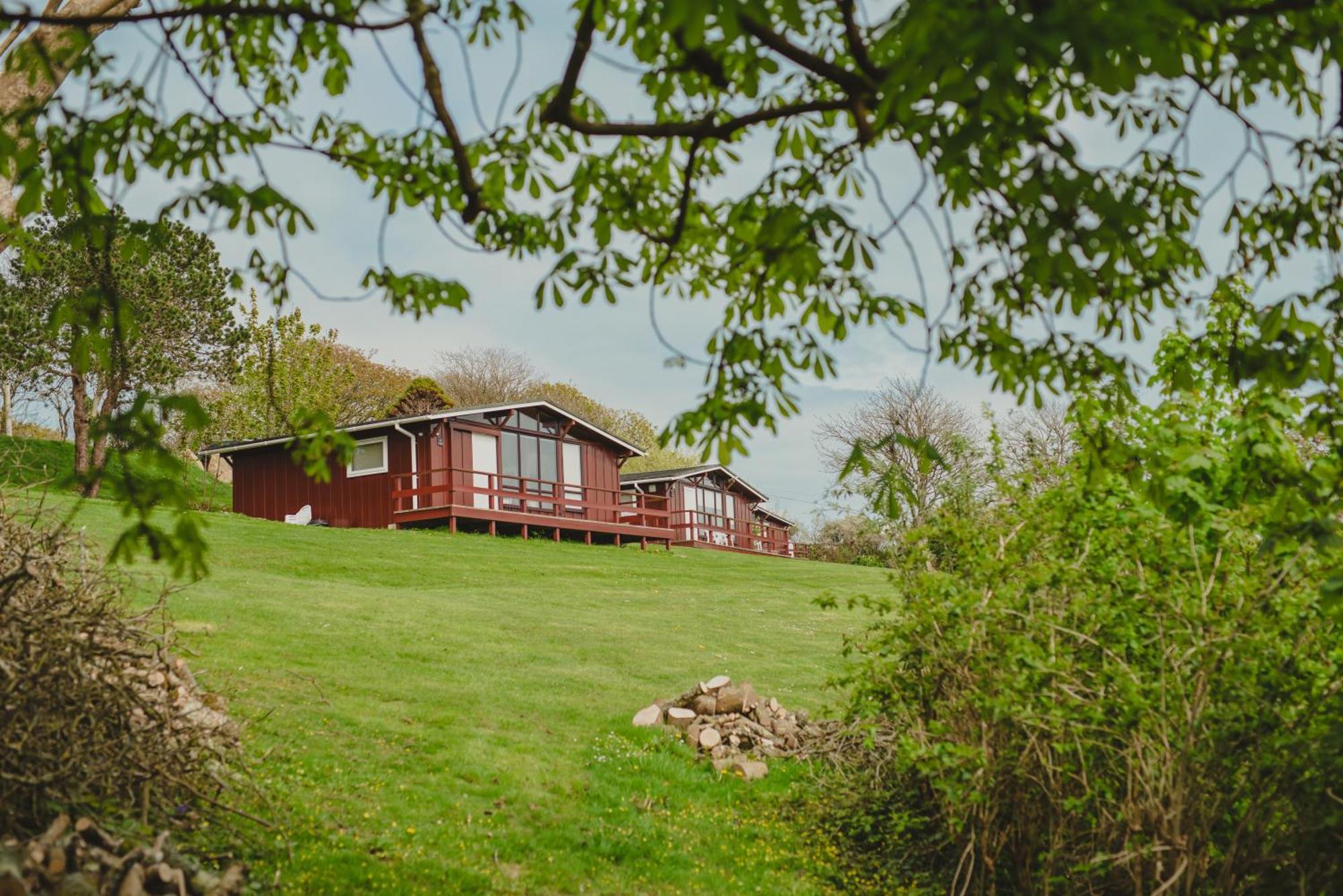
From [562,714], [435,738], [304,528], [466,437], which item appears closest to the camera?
[435,738]

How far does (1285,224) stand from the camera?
5.00 meters

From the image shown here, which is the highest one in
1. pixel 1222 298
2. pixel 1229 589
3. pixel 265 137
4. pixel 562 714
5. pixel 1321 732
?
pixel 265 137

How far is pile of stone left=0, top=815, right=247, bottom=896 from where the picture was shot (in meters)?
4.22

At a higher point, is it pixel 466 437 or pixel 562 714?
pixel 466 437

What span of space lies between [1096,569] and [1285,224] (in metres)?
2.05

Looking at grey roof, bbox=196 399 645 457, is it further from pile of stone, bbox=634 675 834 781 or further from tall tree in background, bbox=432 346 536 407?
tall tree in background, bbox=432 346 536 407

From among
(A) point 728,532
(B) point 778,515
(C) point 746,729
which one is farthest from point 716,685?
(B) point 778,515

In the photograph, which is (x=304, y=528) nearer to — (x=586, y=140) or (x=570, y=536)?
(x=570, y=536)

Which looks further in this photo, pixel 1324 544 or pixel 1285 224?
pixel 1285 224

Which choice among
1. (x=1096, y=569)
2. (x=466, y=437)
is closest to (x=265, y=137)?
(x=1096, y=569)

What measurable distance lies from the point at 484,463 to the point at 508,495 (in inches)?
70.6

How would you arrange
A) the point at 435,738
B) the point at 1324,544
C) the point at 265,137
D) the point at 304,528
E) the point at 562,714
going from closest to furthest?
the point at 1324,544 < the point at 265,137 < the point at 435,738 < the point at 562,714 < the point at 304,528

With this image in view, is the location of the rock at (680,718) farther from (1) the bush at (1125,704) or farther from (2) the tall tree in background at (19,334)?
(2) the tall tree in background at (19,334)

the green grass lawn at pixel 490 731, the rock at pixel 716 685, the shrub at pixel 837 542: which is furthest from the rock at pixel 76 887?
the shrub at pixel 837 542
